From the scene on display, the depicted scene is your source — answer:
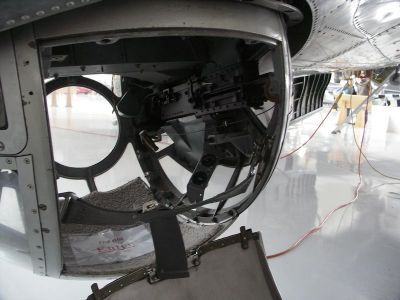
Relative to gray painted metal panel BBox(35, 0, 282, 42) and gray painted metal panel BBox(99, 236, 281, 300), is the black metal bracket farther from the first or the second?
gray painted metal panel BBox(35, 0, 282, 42)

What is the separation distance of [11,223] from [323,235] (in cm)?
159

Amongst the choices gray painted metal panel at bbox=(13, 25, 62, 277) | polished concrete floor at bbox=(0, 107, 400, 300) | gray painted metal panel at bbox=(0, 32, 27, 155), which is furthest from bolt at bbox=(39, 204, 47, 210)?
polished concrete floor at bbox=(0, 107, 400, 300)

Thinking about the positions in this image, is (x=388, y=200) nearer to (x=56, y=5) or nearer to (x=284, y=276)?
(x=284, y=276)

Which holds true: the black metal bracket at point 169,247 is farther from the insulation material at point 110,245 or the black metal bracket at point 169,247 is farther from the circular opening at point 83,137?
the circular opening at point 83,137

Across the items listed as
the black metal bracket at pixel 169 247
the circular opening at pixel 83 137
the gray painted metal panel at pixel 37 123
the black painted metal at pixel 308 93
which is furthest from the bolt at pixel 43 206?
the black painted metal at pixel 308 93

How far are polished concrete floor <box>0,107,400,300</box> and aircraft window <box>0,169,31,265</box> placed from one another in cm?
42

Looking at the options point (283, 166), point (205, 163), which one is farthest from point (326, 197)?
point (205, 163)

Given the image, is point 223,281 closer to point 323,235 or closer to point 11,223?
point 11,223

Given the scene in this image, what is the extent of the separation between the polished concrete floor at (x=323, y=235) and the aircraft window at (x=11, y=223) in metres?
0.42

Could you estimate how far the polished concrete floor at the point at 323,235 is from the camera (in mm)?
1305

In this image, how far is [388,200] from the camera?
2.35 meters

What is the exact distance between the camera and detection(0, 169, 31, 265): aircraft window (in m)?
0.75

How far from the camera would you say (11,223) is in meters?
0.86

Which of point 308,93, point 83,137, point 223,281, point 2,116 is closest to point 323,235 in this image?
point 223,281
